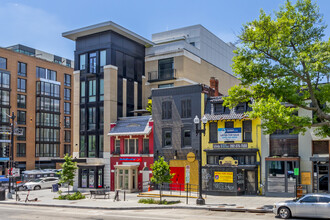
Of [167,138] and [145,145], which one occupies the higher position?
[167,138]

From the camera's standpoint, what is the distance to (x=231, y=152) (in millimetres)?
34000

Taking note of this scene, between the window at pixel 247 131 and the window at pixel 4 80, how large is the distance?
50715mm

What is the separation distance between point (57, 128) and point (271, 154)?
186 feet

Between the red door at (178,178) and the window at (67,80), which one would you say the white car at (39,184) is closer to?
the red door at (178,178)

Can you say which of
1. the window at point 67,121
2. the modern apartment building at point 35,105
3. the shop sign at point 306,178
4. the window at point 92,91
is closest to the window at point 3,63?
the modern apartment building at point 35,105

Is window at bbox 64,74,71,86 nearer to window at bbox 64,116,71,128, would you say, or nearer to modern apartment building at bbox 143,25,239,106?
window at bbox 64,116,71,128

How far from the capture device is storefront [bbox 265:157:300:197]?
102 feet

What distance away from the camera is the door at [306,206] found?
2031cm

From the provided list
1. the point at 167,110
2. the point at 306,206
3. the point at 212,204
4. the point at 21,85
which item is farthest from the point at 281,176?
the point at 21,85

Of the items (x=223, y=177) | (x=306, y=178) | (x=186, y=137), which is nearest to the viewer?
(x=306, y=178)

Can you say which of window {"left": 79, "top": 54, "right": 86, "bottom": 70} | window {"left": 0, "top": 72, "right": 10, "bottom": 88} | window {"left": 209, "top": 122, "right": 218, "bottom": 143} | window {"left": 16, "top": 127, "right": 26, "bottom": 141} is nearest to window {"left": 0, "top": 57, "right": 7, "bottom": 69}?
window {"left": 0, "top": 72, "right": 10, "bottom": 88}

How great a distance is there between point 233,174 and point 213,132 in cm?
458

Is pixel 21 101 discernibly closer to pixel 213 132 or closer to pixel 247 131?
pixel 213 132

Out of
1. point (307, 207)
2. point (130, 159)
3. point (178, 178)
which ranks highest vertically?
point (130, 159)
